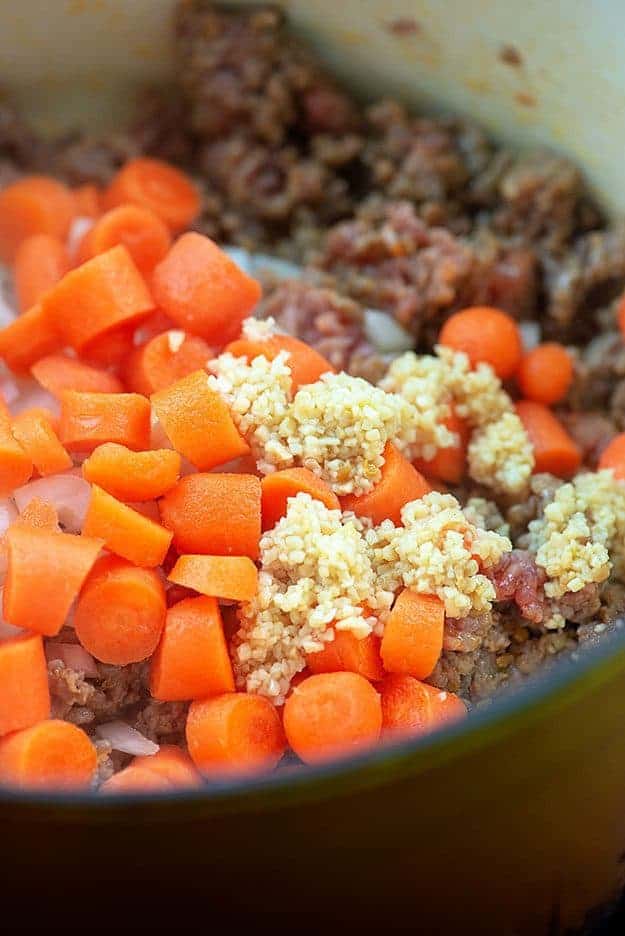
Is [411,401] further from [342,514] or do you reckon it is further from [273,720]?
[273,720]

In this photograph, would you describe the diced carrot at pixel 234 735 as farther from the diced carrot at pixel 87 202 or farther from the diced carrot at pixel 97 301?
the diced carrot at pixel 87 202

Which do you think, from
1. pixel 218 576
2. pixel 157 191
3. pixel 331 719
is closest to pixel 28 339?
pixel 157 191

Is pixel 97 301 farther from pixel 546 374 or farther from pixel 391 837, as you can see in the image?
pixel 391 837

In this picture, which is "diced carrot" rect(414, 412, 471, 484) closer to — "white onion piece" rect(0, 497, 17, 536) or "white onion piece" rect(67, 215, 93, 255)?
"white onion piece" rect(0, 497, 17, 536)

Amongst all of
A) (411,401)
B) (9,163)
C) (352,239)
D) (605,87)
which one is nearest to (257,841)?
(411,401)

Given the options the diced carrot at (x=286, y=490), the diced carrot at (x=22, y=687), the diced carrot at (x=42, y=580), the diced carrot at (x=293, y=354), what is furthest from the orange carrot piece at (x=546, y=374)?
the diced carrot at (x=22, y=687)

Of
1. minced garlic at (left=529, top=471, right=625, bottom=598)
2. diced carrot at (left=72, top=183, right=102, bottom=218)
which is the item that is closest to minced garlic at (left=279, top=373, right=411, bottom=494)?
minced garlic at (left=529, top=471, right=625, bottom=598)
